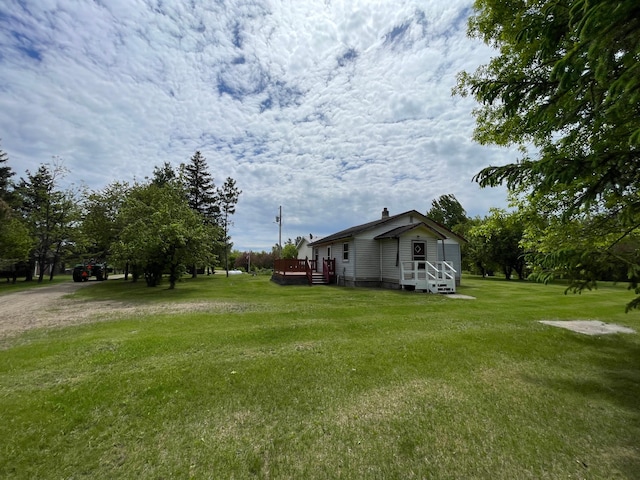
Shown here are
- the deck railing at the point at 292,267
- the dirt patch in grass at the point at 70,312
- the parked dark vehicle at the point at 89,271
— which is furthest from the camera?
the parked dark vehicle at the point at 89,271

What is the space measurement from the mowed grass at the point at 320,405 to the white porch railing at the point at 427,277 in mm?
8419

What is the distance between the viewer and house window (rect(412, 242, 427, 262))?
17703 millimetres

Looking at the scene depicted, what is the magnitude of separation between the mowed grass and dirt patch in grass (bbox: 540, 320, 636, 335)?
0.71 metres

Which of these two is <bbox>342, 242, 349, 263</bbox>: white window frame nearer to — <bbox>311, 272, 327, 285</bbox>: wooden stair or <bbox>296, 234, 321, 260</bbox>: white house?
<bbox>311, 272, 327, 285</bbox>: wooden stair

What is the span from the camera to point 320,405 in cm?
369

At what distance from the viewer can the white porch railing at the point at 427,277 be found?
50.5 ft

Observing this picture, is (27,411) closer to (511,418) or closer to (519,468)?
(519,468)

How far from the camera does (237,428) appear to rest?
10.5 ft

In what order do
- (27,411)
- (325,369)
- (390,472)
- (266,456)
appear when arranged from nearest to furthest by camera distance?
(390,472) < (266,456) < (27,411) < (325,369)

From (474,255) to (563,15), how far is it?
32864 mm

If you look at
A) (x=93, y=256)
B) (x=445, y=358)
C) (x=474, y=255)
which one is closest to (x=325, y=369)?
(x=445, y=358)

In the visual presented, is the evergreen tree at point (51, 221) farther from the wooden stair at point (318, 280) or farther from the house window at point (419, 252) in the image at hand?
the house window at point (419, 252)

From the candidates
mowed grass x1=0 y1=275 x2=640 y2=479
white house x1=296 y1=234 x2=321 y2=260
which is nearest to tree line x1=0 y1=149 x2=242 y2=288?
white house x1=296 y1=234 x2=321 y2=260

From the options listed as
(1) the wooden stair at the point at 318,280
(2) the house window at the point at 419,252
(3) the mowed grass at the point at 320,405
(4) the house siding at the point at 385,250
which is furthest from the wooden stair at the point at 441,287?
(3) the mowed grass at the point at 320,405
